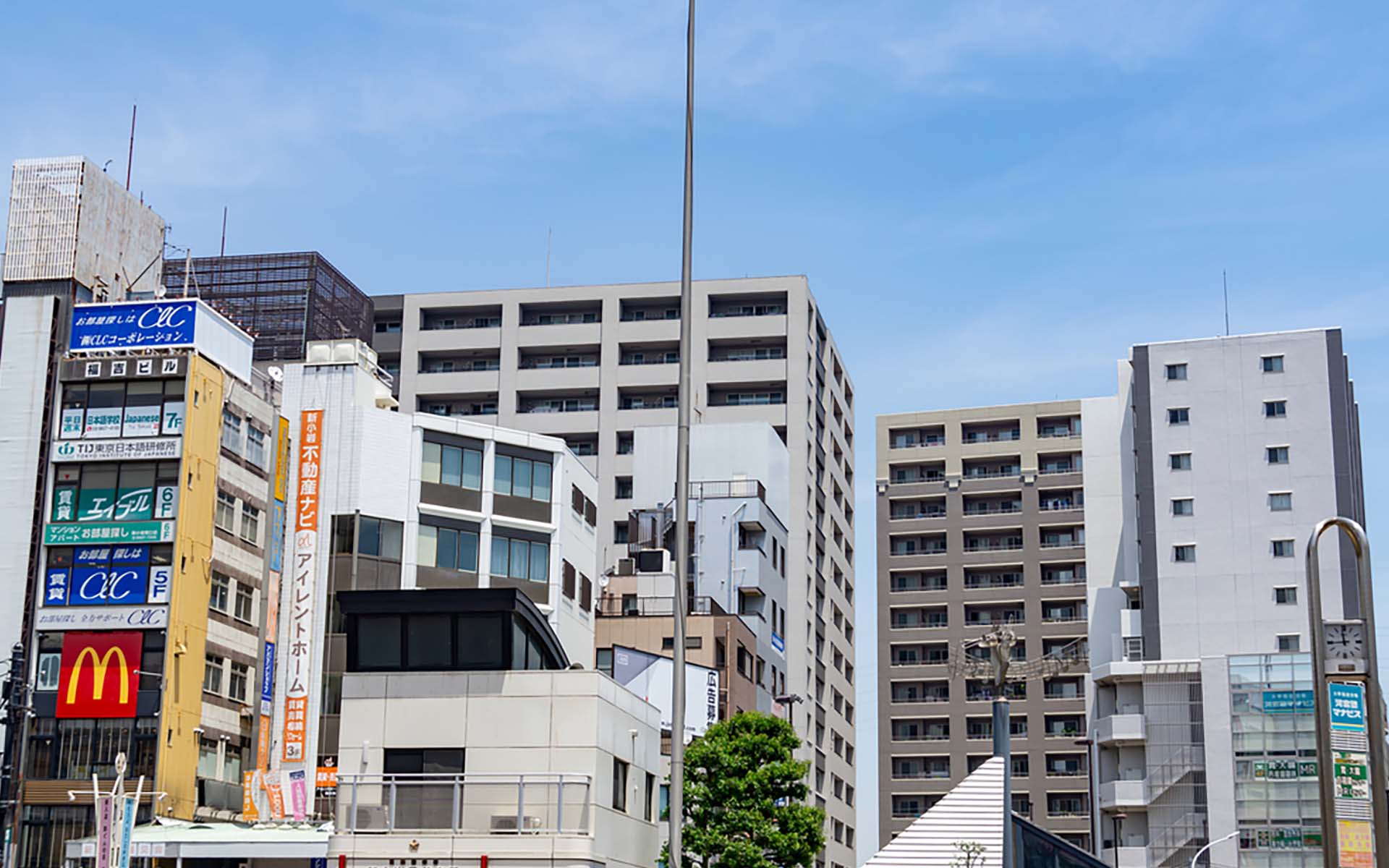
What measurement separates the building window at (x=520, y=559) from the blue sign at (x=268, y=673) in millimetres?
10695

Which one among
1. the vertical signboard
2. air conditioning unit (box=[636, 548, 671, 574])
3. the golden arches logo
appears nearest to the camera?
the golden arches logo

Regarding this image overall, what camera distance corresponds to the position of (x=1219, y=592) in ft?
341

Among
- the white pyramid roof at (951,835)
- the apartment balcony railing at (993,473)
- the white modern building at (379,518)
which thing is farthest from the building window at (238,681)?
the apartment balcony railing at (993,473)

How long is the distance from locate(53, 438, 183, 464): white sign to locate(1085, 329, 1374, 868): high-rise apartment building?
61.8 metres

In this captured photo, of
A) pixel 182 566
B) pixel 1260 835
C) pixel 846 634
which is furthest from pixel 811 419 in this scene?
pixel 182 566

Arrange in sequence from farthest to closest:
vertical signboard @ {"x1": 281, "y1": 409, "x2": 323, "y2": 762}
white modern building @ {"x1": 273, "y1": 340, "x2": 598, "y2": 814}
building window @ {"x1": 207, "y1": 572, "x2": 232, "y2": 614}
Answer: white modern building @ {"x1": 273, "y1": 340, "x2": 598, "y2": 814} → vertical signboard @ {"x1": 281, "y1": 409, "x2": 323, "y2": 762} → building window @ {"x1": 207, "y1": 572, "x2": 232, "y2": 614}

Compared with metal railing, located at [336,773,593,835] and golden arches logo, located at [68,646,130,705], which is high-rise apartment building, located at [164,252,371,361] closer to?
golden arches logo, located at [68,646,130,705]

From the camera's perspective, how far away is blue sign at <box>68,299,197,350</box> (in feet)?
217

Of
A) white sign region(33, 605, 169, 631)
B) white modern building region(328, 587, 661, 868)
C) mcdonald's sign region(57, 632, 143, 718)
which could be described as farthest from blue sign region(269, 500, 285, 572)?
white modern building region(328, 587, 661, 868)

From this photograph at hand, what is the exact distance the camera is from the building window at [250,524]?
68750 millimetres

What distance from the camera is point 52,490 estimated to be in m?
64.9

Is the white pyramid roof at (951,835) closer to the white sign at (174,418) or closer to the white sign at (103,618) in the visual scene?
the white sign at (103,618)

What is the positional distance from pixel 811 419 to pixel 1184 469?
27.5 meters

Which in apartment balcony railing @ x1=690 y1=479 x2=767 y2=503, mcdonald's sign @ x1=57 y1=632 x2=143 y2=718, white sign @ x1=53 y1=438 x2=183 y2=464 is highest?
apartment balcony railing @ x1=690 y1=479 x2=767 y2=503
